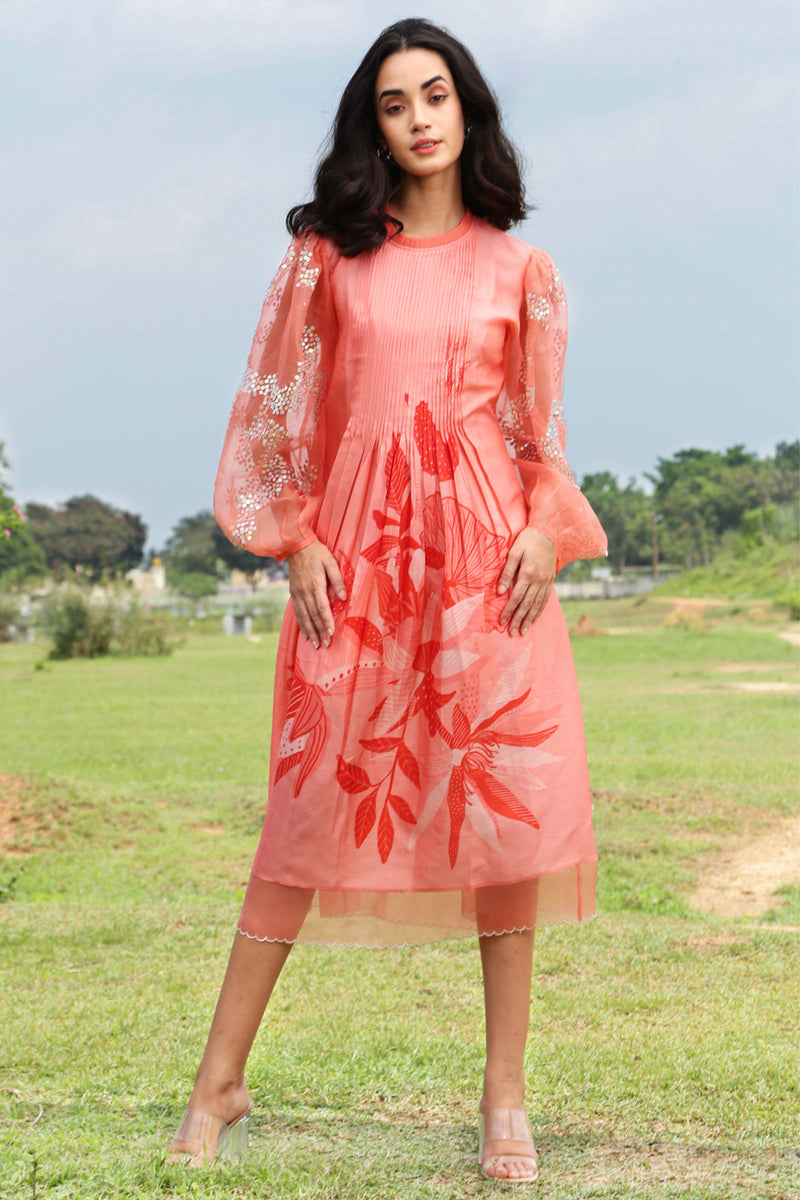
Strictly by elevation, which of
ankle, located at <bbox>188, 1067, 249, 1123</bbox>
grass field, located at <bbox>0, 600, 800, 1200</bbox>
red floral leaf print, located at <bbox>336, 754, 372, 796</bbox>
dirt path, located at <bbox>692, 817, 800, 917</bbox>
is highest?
red floral leaf print, located at <bbox>336, 754, 372, 796</bbox>

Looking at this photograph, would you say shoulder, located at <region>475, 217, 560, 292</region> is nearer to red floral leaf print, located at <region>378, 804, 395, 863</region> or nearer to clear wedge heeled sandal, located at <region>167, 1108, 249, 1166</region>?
red floral leaf print, located at <region>378, 804, 395, 863</region>

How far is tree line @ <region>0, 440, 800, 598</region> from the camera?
→ 51.8 meters

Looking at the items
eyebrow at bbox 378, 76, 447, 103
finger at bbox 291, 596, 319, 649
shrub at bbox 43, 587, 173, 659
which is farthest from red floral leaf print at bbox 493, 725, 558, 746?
shrub at bbox 43, 587, 173, 659

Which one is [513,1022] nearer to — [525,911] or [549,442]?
[525,911]

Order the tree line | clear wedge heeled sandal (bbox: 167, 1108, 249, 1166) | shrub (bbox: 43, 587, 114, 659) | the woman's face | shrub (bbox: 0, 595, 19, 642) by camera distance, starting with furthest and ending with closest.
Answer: the tree line, shrub (bbox: 0, 595, 19, 642), shrub (bbox: 43, 587, 114, 659), the woman's face, clear wedge heeled sandal (bbox: 167, 1108, 249, 1166)

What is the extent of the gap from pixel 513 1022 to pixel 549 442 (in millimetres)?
1064

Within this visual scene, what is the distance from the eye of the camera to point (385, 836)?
210 cm

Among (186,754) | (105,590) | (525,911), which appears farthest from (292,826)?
(105,590)

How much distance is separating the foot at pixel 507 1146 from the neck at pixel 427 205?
5.26 ft

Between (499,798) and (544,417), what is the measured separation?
719 mm

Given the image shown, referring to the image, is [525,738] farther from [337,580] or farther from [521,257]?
[521,257]

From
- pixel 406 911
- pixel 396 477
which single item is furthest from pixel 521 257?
pixel 406 911

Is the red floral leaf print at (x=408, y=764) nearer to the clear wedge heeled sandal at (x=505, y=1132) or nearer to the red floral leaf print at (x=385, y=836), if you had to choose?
the red floral leaf print at (x=385, y=836)

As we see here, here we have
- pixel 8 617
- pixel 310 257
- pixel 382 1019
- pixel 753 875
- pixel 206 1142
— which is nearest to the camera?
pixel 206 1142
